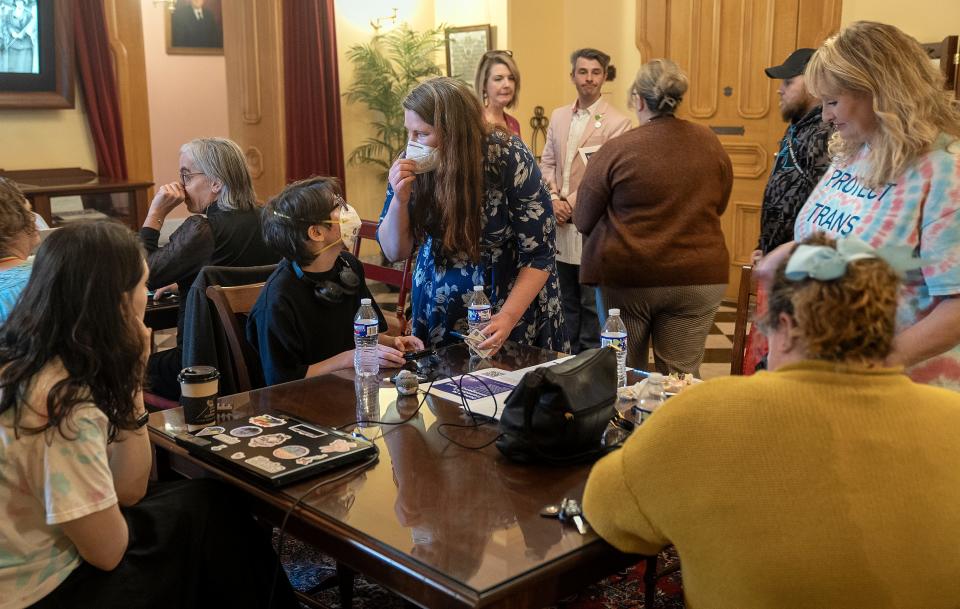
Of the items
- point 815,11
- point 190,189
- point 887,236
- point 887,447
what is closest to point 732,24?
point 815,11

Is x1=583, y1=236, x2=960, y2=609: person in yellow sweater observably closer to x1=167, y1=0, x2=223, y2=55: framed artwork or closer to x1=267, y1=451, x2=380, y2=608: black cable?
x1=267, y1=451, x2=380, y2=608: black cable

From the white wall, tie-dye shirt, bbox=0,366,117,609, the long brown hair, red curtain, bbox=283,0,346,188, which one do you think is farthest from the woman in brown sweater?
the white wall

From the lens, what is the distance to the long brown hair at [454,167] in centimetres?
273

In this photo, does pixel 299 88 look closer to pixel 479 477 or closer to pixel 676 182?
pixel 676 182

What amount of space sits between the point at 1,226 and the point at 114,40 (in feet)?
14.0

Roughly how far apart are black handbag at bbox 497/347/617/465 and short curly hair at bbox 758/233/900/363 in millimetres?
555

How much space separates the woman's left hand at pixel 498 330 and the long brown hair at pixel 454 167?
0.64 ft

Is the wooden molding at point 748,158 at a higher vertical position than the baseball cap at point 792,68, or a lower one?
lower

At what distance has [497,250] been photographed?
2.90m

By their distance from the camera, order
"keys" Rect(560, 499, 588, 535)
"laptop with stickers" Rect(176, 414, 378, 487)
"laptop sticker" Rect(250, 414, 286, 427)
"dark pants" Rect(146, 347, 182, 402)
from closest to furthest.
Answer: "keys" Rect(560, 499, 588, 535), "laptop with stickers" Rect(176, 414, 378, 487), "laptop sticker" Rect(250, 414, 286, 427), "dark pants" Rect(146, 347, 182, 402)

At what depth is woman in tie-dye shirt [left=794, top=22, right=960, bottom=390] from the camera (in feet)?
6.89

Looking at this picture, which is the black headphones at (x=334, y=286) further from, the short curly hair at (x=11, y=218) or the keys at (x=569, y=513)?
the keys at (x=569, y=513)

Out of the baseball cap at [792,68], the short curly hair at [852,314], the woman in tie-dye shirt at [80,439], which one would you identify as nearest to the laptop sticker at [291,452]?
the woman in tie-dye shirt at [80,439]

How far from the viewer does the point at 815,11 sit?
572cm
